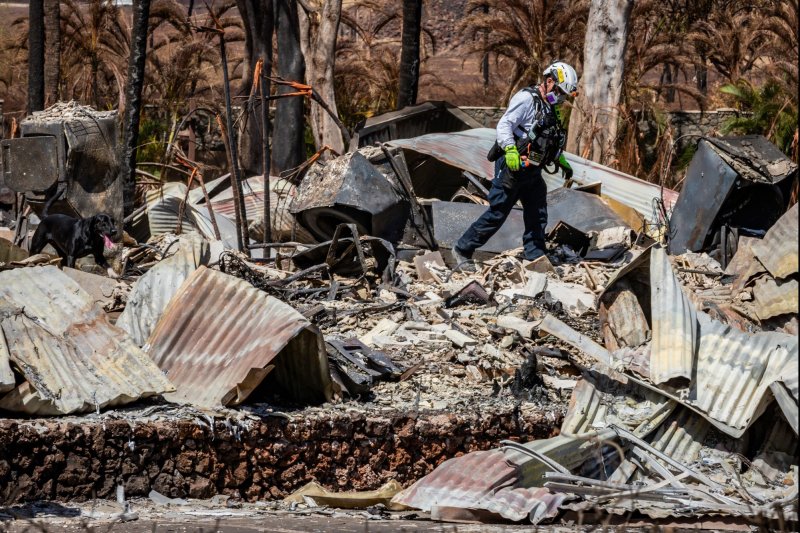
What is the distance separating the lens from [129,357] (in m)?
5.62

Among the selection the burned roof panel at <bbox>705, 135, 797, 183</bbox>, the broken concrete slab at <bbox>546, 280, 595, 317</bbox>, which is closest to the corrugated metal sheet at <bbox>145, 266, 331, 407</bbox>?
the broken concrete slab at <bbox>546, 280, 595, 317</bbox>

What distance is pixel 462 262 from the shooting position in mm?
9125

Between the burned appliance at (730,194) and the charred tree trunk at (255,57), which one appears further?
the charred tree trunk at (255,57)

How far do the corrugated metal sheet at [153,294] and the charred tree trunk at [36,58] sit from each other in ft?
35.0

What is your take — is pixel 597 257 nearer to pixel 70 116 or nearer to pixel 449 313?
pixel 449 313

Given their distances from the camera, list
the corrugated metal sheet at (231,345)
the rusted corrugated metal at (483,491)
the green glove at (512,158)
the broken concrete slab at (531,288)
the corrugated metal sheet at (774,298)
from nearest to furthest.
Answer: the rusted corrugated metal at (483,491)
the corrugated metal sheet at (231,345)
the corrugated metal sheet at (774,298)
the broken concrete slab at (531,288)
the green glove at (512,158)

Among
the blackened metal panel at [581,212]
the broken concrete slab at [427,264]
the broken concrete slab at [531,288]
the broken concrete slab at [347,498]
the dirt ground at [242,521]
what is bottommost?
the broken concrete slab at [347,498]

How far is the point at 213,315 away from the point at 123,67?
1719 centimetres

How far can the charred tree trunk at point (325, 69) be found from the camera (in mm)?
14625

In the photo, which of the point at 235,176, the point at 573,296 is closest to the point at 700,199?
the point at 573,296

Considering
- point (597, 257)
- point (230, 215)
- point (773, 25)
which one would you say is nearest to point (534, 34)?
point (773, 25)

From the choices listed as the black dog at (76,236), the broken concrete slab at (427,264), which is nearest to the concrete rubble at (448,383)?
the broken concrete slab at (427,264)

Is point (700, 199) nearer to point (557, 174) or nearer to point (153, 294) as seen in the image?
point (557, 174)

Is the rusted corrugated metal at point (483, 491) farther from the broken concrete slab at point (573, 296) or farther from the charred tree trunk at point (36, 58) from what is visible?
the charred tree trunk at point (36, 58)
